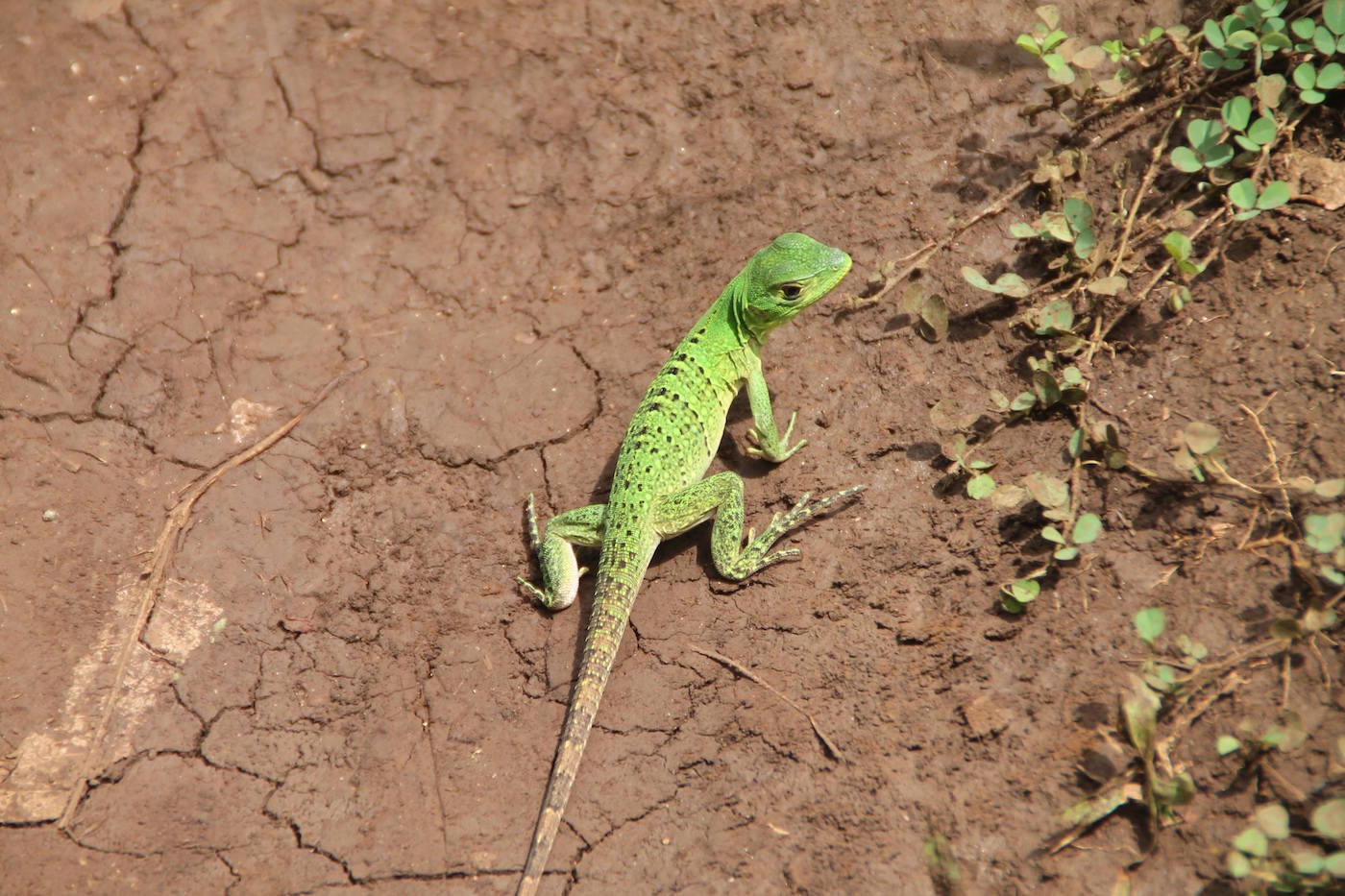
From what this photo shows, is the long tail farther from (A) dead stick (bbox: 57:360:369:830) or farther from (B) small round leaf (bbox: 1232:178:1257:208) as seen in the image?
(B) small round leaf (bbox: 1232:178:1257:208)

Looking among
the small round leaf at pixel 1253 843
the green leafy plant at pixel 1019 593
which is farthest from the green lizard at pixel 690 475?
the small round leaf at pixel 1253 843

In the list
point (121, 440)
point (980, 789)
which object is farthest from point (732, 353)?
point (121, 440)

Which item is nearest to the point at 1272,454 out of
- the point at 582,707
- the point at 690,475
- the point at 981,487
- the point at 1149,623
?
the point at 1149,623

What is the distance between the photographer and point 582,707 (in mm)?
3992

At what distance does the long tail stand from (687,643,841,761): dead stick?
41cm

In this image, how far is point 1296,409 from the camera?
3.91 metres

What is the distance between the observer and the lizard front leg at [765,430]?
4.73m

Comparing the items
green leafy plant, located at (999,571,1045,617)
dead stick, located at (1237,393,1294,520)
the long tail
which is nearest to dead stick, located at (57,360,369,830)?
the long tail

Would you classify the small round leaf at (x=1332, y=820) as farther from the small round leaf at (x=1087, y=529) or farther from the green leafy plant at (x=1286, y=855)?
the small round leaf at (x=1087, y=529)

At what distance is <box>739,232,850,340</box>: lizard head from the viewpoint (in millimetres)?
4664

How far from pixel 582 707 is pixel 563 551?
2.82ft

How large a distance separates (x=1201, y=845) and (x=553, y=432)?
361 centimetres

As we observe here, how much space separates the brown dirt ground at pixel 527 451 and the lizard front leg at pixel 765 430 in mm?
140

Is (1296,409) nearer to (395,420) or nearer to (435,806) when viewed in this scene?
(435,806)
